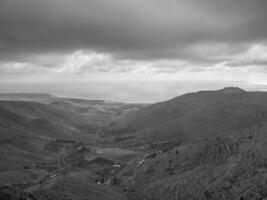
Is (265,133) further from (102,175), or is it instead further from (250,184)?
(102,175)

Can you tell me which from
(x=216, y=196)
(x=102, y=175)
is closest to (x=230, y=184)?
(x=216, y=196)

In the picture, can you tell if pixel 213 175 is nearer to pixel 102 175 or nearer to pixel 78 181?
pixel 78 181

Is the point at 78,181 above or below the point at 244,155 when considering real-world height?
below

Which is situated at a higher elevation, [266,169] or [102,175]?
[266,169]

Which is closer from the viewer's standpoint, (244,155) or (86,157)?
(244,155)

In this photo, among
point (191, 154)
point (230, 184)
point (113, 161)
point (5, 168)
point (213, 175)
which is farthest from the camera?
point (113, 161)

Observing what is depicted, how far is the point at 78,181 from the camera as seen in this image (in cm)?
11106

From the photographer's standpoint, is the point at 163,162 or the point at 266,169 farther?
the point at 163,162

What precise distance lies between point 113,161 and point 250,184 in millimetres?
110570

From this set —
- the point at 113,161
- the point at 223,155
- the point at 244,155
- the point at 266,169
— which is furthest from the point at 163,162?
the point at 113,161

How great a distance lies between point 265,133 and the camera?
117 m

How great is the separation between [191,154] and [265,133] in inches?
1211

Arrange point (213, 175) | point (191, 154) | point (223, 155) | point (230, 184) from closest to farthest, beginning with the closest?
point (230, 184) < point (213, 175) < point (223, 155) < point (191, 154)

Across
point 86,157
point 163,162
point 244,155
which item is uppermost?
point 244,155
